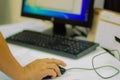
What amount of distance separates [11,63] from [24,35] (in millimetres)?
431

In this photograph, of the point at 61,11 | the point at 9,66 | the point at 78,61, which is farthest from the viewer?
the point at 61,11

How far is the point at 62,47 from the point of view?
1071mm

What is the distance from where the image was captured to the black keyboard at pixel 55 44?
3.38ft

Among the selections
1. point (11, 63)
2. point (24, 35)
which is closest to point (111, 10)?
point (24, 35)

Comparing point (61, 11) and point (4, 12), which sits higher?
point (61, 11)

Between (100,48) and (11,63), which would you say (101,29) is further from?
(11,63)

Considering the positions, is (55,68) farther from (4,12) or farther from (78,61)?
(4,12)

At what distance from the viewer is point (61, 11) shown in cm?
129

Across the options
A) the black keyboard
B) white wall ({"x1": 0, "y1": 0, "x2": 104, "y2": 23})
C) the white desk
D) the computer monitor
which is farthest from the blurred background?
the white desk

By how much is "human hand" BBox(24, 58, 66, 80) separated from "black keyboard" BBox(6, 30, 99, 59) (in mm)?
153

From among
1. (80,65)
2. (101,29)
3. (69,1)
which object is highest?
(69,1)

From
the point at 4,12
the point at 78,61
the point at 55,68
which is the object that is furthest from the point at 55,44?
the point at 4,12

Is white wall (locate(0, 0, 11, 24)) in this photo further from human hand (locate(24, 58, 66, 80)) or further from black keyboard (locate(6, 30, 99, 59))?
human hand (locate(24, 58, 66, 80))

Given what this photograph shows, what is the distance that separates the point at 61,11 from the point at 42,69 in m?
0.53
